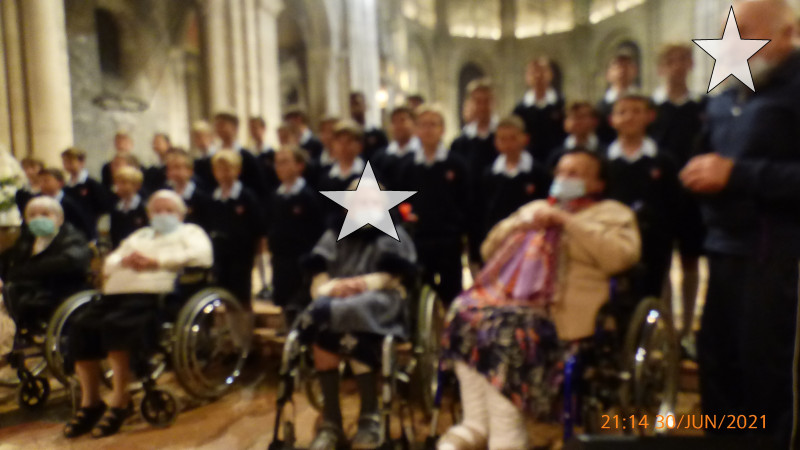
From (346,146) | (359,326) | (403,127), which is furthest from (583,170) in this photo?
(403,127)

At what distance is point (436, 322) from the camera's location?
9.77 feet

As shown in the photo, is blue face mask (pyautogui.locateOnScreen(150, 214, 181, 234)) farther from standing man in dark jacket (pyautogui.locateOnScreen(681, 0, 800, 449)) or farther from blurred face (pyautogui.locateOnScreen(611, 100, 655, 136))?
standing man in dark jacket (pyautogui.locateOnScreen(681, 0, 800, 449))

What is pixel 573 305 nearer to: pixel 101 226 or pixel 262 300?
pixel 262 300

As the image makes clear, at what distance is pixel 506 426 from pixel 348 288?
35.9 inches

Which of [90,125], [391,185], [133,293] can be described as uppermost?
[90,125]

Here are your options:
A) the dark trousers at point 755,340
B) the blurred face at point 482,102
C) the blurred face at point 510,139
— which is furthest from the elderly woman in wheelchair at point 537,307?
the blurred face at point 482,102

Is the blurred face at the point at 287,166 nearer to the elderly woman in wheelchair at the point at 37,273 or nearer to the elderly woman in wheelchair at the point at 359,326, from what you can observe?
the elderly woman in wheelchair at the point at 359,326

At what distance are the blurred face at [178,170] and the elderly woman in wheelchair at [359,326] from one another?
1604 mm

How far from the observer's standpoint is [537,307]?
7.52ft

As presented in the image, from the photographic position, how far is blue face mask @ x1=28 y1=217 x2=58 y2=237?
10.6ft

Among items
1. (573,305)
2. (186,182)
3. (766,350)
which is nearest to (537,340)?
(573,305)

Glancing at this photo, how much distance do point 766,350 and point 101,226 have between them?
4984 mm

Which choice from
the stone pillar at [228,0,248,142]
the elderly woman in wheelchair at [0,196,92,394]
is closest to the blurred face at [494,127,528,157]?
the elderly woman in wheelchair at [0,196,92,394]

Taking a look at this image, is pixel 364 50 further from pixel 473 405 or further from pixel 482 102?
pixel 473 405
